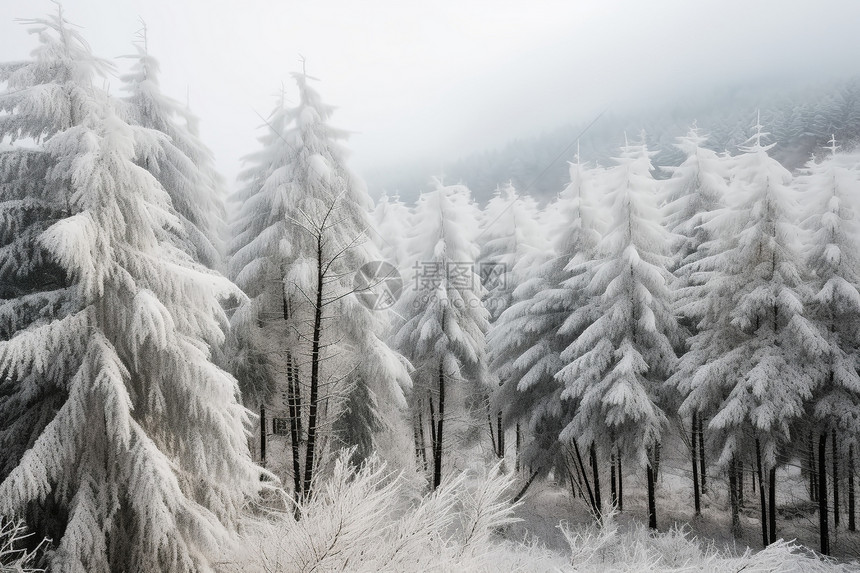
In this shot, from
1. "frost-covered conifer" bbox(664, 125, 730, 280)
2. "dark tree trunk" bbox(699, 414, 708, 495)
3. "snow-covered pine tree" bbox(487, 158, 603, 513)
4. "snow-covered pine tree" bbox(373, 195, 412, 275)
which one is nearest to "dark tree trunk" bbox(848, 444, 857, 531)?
"dark tree trunk" bbox(699, 414, 708, 495)

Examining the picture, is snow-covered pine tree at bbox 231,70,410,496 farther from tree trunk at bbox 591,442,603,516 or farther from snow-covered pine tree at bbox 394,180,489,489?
tree trunk at bbox 591,442,603,516

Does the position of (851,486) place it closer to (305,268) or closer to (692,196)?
(692,196)

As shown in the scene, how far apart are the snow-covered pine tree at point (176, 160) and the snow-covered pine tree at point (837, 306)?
16.6m

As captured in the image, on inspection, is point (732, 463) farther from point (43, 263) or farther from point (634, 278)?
point (43, 263)

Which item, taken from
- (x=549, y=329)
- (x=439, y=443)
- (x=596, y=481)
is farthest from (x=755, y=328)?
(x=439, y=443)

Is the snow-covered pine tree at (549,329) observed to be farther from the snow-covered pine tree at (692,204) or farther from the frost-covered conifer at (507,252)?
the snow-covered pine tree at (692,204)

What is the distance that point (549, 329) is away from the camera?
1738 cm

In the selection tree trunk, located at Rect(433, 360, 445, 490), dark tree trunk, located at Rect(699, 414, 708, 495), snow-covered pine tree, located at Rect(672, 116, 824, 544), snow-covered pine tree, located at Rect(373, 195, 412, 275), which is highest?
snow-covered pine tree, located at Rect(373, 195, 412, 275)

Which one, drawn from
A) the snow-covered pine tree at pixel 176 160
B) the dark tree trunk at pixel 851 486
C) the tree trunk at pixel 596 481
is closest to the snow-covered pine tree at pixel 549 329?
the tree trunk at pixel 596 481

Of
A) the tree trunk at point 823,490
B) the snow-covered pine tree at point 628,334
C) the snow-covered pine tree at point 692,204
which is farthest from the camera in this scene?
the snow-covered pine tree at point 692,204

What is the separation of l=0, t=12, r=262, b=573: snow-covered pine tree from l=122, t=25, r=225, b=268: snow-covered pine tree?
14.9 feet

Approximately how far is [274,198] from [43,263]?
5798 millimetres

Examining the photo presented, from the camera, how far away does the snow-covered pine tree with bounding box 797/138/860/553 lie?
38.7 feet

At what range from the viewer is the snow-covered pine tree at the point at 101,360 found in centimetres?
549
